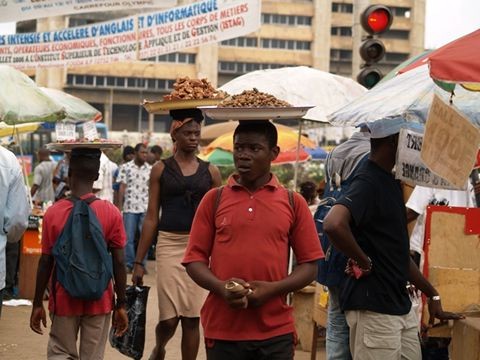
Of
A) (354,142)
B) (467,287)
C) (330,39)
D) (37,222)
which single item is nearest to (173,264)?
(354,142)

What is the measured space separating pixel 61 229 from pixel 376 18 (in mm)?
8813

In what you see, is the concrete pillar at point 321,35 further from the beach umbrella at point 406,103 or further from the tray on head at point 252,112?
the tray on head at point 252,112

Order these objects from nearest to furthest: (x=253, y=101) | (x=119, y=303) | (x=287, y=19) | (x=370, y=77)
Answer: (x=253, y=101) → (x=119, y=303) → (x=370, y=77) → (x=287, y=19)

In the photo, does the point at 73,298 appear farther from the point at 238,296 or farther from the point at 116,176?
the point at 116,176

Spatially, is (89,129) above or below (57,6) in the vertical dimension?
below

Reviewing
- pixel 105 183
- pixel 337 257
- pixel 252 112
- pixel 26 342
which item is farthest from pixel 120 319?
pixel 105 183

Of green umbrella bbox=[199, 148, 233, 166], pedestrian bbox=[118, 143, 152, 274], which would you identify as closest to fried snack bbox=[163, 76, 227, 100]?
pedestrian bbox=[118, 143, 152, 274]

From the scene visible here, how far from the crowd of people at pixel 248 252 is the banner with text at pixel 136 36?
7.83 metres

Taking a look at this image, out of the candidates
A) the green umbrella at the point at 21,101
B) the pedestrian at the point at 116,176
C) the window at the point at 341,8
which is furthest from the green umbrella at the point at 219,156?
the window at the point at 341,8

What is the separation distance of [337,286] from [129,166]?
1024cm

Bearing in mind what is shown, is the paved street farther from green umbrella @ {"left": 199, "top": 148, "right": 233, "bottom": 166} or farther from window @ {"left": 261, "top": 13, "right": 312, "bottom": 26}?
window @ {"left": 261, "top": 13, "right": 312, "bottom": 26}

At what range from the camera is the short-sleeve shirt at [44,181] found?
17625mm

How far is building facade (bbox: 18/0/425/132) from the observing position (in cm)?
8819

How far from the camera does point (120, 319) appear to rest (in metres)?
6.55
